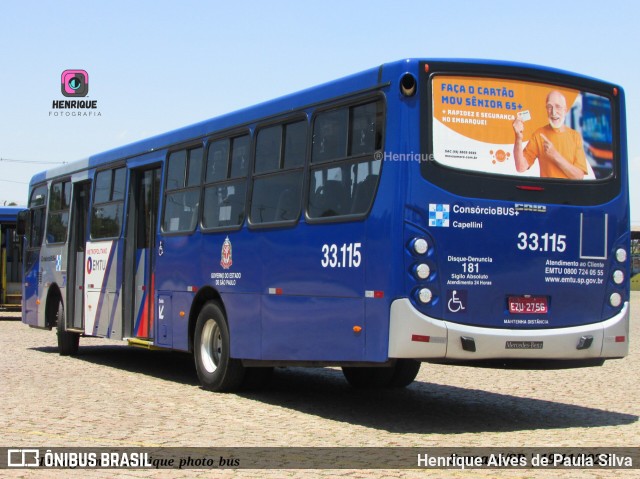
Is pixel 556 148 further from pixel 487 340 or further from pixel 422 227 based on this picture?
pixel 487 340

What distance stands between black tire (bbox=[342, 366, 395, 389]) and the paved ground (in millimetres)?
156

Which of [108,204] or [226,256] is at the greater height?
[108,204]

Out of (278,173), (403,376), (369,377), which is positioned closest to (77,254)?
(369,377)

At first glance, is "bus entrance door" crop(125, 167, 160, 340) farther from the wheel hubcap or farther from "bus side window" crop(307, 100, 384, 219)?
"bus side window" crop(307, 100, 384, 219)

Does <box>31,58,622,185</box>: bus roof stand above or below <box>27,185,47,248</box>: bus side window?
above

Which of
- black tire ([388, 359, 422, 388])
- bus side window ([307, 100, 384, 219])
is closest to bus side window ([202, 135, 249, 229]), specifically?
bus side window ([307, 100, 384, 219])

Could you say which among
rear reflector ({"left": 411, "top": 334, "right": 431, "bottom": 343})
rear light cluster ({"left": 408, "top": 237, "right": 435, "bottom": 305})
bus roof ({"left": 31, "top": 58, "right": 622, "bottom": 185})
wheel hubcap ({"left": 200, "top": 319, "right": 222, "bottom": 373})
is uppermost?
bus roof ({"left": 31, "top": 58, "right": 622, "bottom": 185})

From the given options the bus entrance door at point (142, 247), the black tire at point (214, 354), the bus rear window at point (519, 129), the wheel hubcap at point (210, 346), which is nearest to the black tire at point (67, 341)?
the bus entrance door at point (142, 247)

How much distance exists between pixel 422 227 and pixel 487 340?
Answer: 3.84 ft

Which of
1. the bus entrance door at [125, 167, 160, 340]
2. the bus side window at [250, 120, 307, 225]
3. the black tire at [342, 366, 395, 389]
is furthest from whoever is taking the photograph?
the bus entrance door at [125, 167, 160, 340]

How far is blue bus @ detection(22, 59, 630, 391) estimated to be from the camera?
9.23 m

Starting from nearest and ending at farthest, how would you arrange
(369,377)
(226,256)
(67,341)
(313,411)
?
(313,411) → (226,256) → (369,377) → (67,341)

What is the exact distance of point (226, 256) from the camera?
12141 millimetres

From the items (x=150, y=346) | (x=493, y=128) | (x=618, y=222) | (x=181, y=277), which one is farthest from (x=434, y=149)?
(x=150, y=346)
